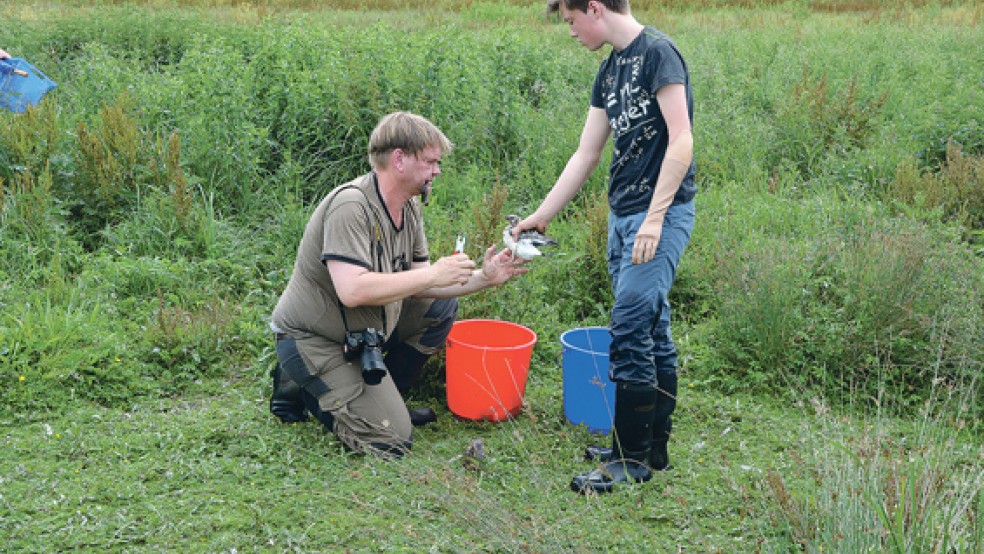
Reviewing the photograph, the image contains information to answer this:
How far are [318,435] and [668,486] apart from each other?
156 centimetres

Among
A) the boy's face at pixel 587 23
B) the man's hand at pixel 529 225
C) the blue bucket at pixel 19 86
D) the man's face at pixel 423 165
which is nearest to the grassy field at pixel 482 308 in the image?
the blue bucket at pixel 19 86

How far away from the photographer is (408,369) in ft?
14.6

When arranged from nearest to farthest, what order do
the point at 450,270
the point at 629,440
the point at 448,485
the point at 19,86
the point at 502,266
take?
the point at 448,485
the point at 629,440
the point at 450,270
the point at 502,266
the point at 19,86

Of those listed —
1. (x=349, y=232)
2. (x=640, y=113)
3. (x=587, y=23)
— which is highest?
(x=587, y=23)

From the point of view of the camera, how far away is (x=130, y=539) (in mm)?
3221

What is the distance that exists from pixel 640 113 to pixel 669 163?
0.93ft

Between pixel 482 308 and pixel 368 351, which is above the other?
pixel 368 351

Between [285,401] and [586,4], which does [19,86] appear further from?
[586,4]

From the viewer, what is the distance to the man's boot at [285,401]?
13.6ft

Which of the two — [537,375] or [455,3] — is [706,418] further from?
[455,3]

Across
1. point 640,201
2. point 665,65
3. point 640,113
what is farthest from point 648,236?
point 665,65

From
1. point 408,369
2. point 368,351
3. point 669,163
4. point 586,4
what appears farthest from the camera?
point 408,369

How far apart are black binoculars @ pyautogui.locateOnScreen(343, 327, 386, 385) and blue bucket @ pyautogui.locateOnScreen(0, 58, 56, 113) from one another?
4.43m

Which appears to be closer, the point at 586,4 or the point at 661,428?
the point at 586,4
